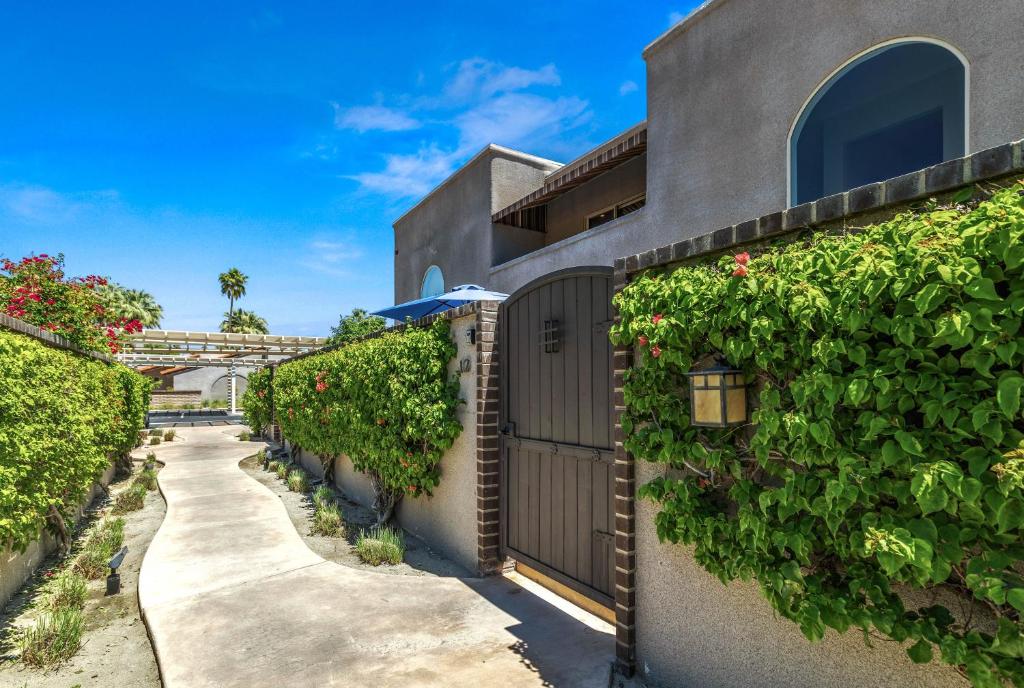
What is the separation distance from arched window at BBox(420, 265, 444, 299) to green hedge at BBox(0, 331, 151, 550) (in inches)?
324

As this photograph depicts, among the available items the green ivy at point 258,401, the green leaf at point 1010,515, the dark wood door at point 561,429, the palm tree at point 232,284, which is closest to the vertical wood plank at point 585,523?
the dark wood door at point 561,429

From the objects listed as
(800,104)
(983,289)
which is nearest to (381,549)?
(983,289)

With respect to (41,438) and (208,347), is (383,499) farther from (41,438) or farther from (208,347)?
Result: (208,347)

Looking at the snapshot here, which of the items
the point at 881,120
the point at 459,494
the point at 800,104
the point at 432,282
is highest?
the point at 800,104

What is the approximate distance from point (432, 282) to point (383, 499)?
334 inches

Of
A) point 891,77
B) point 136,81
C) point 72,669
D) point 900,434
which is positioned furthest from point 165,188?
point 900,434

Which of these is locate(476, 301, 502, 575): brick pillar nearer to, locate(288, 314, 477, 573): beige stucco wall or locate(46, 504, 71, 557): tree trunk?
locate(288, 314, 477, 573): beige stucco wall

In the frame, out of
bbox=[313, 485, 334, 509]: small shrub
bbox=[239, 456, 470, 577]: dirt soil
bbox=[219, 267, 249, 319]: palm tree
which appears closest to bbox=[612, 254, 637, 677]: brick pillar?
bbox=[239, 456, 470, 577]: dirt soil

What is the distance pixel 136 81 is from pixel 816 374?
17.5 m

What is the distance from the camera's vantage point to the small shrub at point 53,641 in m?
4.07

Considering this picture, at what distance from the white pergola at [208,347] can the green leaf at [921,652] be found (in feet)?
70.2

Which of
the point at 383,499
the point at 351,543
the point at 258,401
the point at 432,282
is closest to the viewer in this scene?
the point at 351,543

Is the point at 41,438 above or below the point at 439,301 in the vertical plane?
below

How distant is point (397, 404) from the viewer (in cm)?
670
